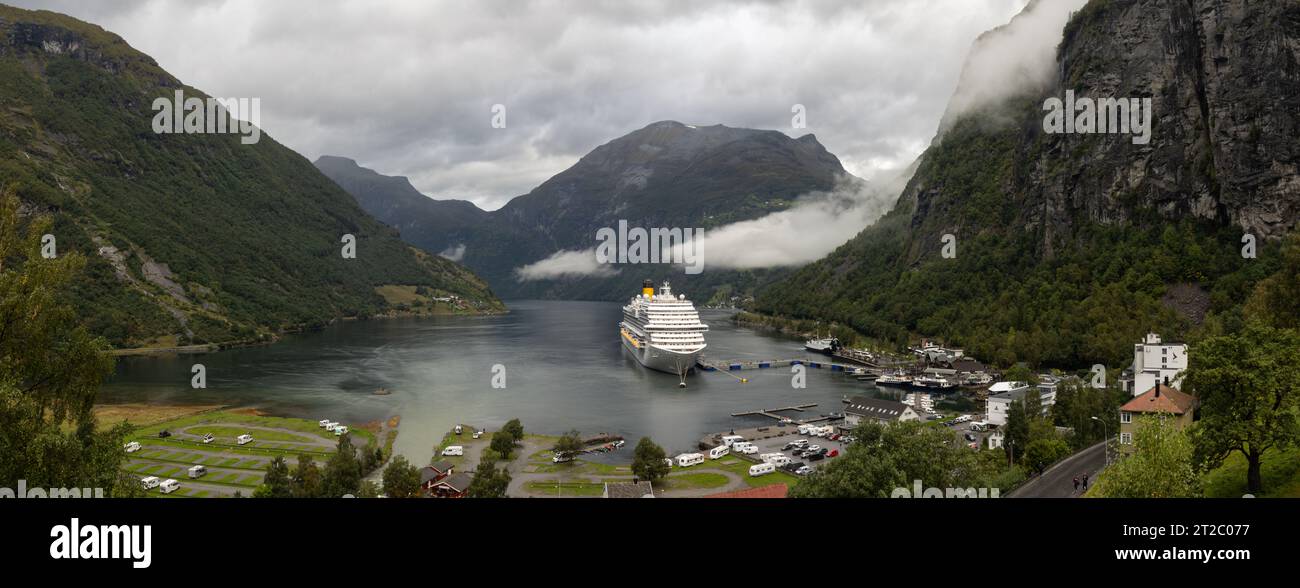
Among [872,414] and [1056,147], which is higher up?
[1056,147]

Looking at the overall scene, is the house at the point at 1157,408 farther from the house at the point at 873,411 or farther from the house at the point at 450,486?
the house at the point at 450,486

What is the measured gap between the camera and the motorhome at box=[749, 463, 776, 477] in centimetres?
3653

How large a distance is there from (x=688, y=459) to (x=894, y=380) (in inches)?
1585

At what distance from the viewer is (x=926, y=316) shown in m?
103

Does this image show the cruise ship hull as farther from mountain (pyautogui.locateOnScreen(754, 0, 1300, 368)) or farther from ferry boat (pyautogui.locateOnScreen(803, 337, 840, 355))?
mountain (pyautogui.locateOnScreen(754, 0, 1300, 368))

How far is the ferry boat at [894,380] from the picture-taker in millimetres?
71938

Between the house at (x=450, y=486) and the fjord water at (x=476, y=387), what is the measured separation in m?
8.30

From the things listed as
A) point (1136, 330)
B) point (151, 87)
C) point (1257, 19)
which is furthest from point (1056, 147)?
point (151, 87)

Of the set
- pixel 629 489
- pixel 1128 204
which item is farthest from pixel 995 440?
pixel 1128 204

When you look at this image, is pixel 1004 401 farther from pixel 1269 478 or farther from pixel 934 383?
pixel 1269 478

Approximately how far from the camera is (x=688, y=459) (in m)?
39.2

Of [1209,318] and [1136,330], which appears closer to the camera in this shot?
[1209,318]
